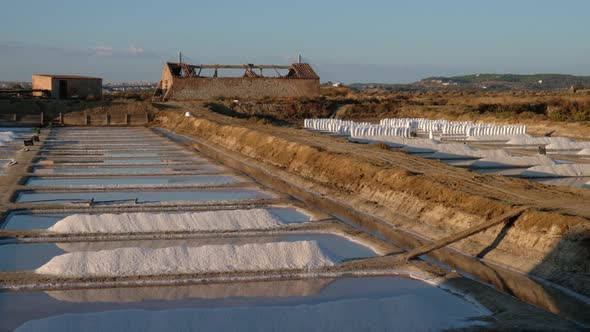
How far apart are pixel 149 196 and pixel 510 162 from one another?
7389 millimetres

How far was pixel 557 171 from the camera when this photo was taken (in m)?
14.4

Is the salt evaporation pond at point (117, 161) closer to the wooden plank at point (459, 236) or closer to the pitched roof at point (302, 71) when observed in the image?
the wooden plank at point (459, 236)

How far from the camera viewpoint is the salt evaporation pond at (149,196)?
1197cm

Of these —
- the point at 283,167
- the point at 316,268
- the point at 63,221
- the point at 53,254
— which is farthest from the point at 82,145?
the point at 316,268

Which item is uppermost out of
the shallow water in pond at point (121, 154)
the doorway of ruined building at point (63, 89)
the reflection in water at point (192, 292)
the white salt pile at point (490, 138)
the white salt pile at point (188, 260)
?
the doorway of ruined building at point (63, 89)

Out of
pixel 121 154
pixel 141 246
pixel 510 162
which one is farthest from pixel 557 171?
pixel 121 154

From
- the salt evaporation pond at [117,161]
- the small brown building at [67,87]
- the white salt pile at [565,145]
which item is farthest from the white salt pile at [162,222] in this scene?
the small brown building at [67,87]

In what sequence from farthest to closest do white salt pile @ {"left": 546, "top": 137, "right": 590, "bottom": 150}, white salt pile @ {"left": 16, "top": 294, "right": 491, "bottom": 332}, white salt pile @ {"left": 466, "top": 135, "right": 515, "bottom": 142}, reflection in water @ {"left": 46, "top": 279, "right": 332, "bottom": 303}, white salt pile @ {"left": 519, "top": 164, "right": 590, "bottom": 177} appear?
white salt pile @ {"left": 466, "top": 135, "right": 515, "bottom": 142}, white salt pile @ {"left": 546, "top": 137, "right": 590, "bottom": 150}, white salt pile @ {"left": 519, "top": 164, "right": 590, "bottom": 177}, reflection in water @ {"left": 46, "top": 279, "right": 332, "bottom": 303}, white salt pile @ {"left": 16, "top": 294, "right": 491, "bottom": 332}

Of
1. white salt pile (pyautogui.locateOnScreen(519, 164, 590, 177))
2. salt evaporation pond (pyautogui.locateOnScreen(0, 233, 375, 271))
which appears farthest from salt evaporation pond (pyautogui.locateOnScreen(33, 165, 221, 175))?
salt evaporation pond (pyautogui.locateOnScreen(0, 233, 375, 271))

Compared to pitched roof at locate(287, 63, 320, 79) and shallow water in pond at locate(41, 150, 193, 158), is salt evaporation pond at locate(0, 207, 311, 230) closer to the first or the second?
shallow water in pond at locate(41, 150, 193, 158)

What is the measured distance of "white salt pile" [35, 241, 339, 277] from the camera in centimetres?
743

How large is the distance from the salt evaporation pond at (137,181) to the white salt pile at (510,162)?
4.89m

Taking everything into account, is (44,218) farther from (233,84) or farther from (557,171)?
(233,84)

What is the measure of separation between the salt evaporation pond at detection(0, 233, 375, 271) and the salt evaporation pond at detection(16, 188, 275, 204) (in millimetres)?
2910
